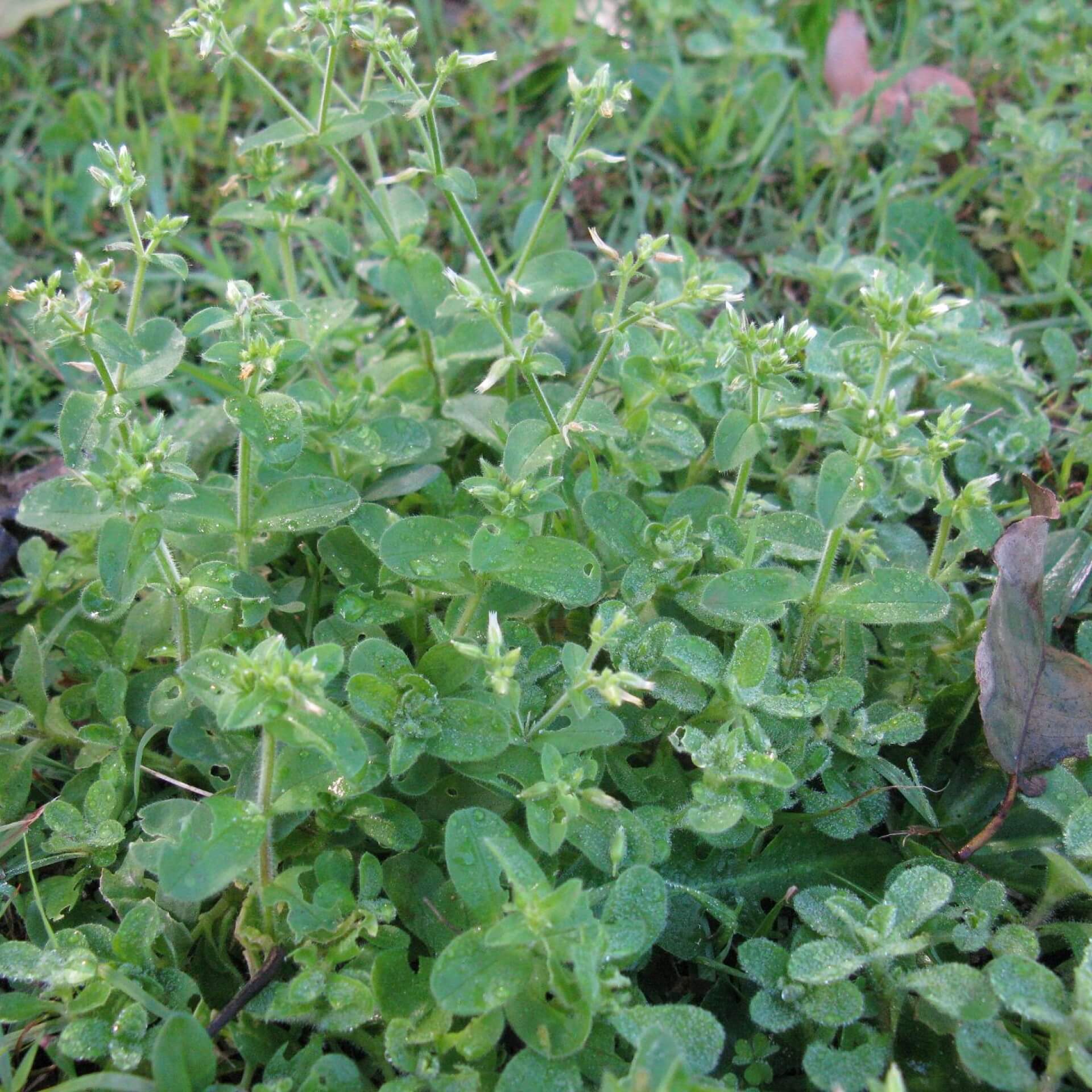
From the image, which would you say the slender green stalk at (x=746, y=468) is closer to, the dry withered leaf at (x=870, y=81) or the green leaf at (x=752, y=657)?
the green leaf at (x=752, y=657)

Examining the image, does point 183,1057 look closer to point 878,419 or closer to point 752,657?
point 752,657

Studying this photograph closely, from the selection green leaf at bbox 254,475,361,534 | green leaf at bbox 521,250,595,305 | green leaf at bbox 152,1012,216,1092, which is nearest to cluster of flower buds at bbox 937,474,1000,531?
green leaf at bbox 521,250,595,305

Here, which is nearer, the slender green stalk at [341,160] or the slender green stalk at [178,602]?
the slender green stalk at [178,602]

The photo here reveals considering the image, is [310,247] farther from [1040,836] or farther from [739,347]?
[1040,836]

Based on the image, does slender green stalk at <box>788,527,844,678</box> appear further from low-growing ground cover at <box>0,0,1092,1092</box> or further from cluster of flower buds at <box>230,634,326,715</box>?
cluster of flower buds at <box>230,634,326,715</box>

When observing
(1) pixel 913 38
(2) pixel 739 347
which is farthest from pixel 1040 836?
(1) pixel 913 38

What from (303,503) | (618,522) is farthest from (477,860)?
(303,503)

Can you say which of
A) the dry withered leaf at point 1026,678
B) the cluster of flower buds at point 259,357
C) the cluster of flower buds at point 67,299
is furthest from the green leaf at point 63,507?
→ the dry withered leaf at point 1026,678
